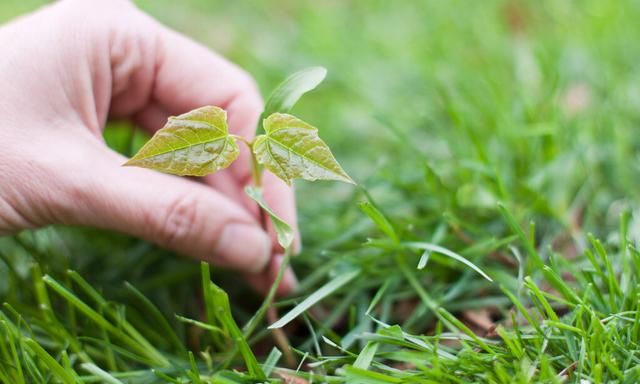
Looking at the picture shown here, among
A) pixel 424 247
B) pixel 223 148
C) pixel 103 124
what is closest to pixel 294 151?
pixel 223 148

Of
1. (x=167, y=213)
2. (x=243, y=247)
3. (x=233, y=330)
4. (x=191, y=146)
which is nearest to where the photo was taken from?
(x=191, y=146)

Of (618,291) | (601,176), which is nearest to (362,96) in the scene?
(601,176)

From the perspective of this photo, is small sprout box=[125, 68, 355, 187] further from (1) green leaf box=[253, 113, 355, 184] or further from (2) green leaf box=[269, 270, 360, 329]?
(2) green leaf box=[269, 270, 360, 329]

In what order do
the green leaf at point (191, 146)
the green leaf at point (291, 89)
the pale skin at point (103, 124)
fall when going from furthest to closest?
the pale skin at point (103, 124), the green leaf at point (291, 89), the green leaf at point (191, 146)

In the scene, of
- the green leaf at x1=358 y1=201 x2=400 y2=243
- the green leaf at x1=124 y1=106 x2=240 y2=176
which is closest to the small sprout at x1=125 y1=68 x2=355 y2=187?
the green leaf at x1=124 y1=106 x2=240 y2=176

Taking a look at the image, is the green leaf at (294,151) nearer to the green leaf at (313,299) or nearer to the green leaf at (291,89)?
the green leaf at (291,89)

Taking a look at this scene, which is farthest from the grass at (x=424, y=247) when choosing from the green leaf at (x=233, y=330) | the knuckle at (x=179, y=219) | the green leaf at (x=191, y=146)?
the green leaf at (x=191, y=146)

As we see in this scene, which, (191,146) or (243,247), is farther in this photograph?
(243,247)

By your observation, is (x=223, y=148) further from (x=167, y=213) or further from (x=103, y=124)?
(x=103, y=124)
